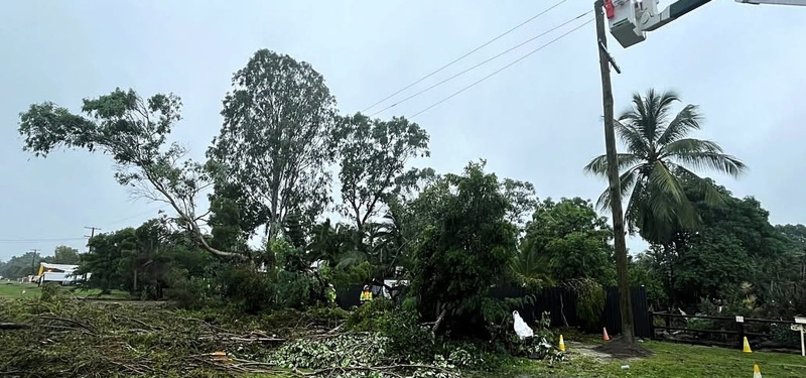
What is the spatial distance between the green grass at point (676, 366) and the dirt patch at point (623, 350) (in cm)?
23

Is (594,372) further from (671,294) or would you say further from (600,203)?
(600,203)

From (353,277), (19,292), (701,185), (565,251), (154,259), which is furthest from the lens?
(19,292)

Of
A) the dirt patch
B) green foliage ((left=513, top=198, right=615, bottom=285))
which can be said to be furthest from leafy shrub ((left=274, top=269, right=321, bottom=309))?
the dirt patch

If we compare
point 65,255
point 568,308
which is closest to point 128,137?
point 568,308

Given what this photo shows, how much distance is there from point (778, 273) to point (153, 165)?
21.8m

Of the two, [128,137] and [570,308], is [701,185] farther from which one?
[128,137]

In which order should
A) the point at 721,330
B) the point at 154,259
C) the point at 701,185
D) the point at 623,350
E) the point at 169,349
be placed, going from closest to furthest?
the point at 169,349
the point at 623,350
the point at 721,330
the point at 701,185
the point at 154,259

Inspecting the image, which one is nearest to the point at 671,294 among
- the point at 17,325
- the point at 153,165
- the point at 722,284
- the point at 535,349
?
the point at 722,284

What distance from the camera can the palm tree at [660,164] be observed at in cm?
1452

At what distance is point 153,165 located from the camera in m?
20.5

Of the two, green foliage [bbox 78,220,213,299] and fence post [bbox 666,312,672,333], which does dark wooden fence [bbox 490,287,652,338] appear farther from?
green foliage [bbox 78,220,213,299]

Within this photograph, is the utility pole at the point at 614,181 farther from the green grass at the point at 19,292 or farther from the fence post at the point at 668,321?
the green grass at the point at 19,292

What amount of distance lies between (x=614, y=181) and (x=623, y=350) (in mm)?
3229

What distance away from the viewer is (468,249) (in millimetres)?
8656
